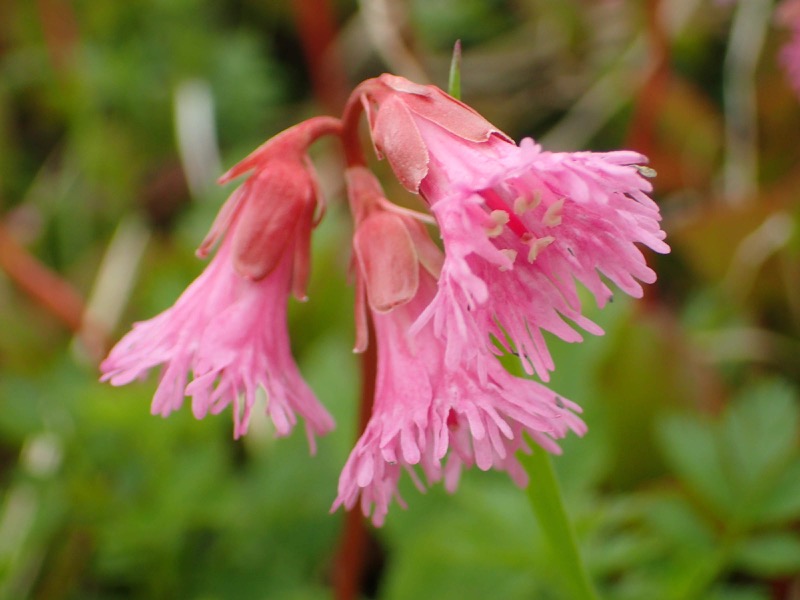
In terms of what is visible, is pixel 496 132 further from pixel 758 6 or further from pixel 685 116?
pixel 758 6

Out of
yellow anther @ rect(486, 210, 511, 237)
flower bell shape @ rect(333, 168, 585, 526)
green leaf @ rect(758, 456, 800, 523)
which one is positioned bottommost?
green leaf @ rect(758, 456, 800, 523)

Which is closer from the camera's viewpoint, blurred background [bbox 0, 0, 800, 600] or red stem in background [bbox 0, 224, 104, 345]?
blurred background [bbox 0, 0, 800, 600]

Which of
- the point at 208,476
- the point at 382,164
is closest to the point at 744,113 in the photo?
the point at 382,164

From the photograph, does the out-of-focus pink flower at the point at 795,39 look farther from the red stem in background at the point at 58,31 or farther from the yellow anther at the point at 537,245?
the red stem in background at the point at 58,31

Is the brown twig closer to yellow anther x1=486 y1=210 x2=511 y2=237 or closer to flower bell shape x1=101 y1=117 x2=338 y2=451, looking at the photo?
flower bell shape x1=101 y1=117 x2=338 y2=451

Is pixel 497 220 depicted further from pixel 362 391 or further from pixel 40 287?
pixel 40 287

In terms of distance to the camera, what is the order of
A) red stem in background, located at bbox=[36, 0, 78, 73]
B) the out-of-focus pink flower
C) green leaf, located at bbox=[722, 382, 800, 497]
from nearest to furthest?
green leaf, located at bbox=[722, 382, 800, 497]
the out-of-focus pink flower
red stem in background, located at bbox=[36, 0, 78, 73]

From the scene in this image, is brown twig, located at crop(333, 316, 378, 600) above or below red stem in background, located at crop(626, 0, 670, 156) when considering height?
below

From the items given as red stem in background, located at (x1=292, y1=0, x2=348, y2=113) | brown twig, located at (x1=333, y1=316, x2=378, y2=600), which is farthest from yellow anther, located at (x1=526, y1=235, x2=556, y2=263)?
red stem in background, located at (x1=292, y1=0, x2=348, y2=113)

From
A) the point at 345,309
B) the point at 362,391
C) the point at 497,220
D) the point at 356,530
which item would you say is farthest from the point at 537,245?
the point at 345,309
